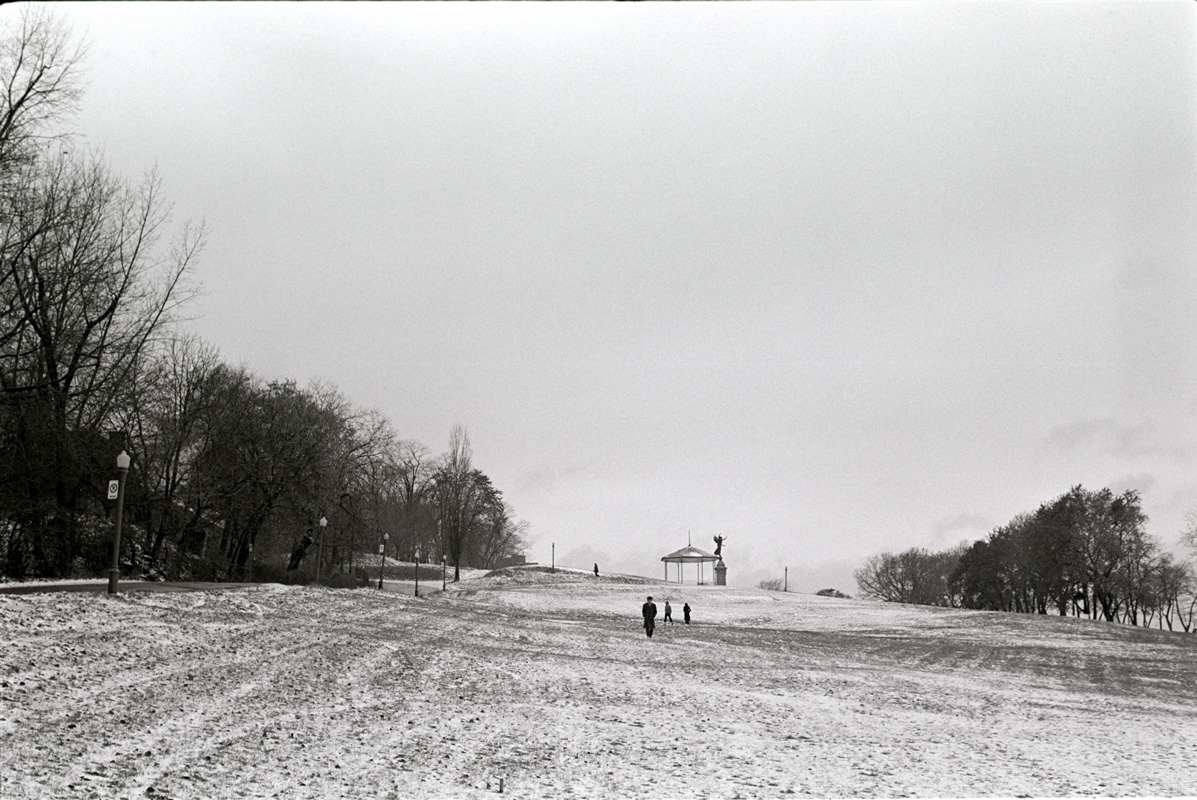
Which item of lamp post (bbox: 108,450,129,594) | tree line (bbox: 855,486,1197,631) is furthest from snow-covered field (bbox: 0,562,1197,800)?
tree line (bbox: 855,486,1197,631)

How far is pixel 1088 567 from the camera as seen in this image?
213ft

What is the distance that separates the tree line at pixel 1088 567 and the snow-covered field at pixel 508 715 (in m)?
42.1

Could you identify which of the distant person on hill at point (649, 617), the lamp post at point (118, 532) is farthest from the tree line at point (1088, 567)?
the lamp post at point (118, 532)

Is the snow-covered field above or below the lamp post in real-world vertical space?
below

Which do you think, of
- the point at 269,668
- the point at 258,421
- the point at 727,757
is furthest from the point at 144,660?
the point at 258,421

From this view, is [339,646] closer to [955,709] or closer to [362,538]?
[955,709]

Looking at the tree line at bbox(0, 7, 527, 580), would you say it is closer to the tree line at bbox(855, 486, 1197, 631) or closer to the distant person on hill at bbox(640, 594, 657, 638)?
the distant person on hill at bbox(640, 594, 657, 638)

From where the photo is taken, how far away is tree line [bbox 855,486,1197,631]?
2518 inches

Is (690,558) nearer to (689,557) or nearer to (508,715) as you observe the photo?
(689,557)

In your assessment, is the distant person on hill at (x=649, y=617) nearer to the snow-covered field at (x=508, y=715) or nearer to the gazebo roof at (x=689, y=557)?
the snow-covered field at (x=508, y=715)

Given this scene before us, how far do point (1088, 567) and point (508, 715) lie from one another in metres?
64.4

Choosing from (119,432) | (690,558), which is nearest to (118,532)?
(119,432)

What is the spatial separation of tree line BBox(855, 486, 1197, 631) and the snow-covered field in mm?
42080

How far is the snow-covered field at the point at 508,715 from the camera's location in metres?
8.38
